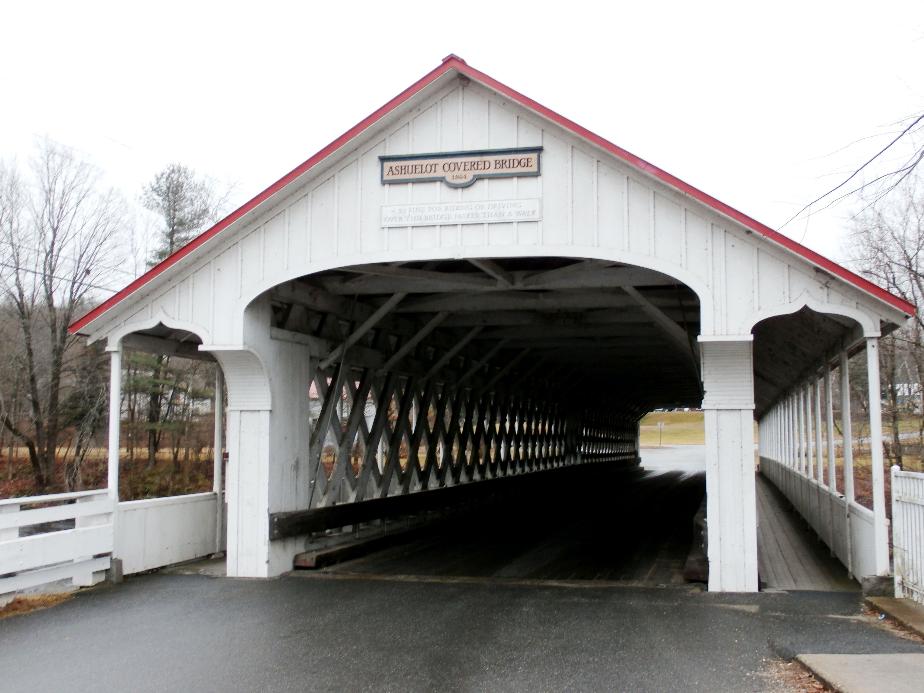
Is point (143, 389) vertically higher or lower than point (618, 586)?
higher

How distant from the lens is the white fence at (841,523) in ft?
26.9

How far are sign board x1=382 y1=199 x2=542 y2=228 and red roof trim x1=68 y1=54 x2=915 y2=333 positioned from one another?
80 centimetres

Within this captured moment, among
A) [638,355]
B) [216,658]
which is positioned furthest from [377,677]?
[638,355]

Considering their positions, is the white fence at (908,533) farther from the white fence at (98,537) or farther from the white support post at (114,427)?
the white support post at (114,427)

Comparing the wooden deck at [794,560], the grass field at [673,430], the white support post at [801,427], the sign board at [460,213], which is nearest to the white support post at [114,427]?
the sign board at [460,213]

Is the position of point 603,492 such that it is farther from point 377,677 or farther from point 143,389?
point 377,677

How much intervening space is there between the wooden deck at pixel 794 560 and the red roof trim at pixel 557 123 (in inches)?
115

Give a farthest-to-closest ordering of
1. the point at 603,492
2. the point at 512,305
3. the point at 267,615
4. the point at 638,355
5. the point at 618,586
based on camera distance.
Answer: the point at 603,492
the point at 638,355
the point at 512,305
the point at 618,586
the point at 267,615

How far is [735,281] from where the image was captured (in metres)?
8.02

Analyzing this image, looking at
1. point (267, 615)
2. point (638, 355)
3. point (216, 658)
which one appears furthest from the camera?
point (638, 355)

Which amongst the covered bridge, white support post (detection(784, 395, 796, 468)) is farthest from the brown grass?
white support post (detection(784, 395, 796, 468))

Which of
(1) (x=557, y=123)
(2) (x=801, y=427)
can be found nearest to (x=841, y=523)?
(2) (x=801, y=427)

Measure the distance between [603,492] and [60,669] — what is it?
20.4m

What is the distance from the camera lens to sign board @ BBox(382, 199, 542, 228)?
333 inches
